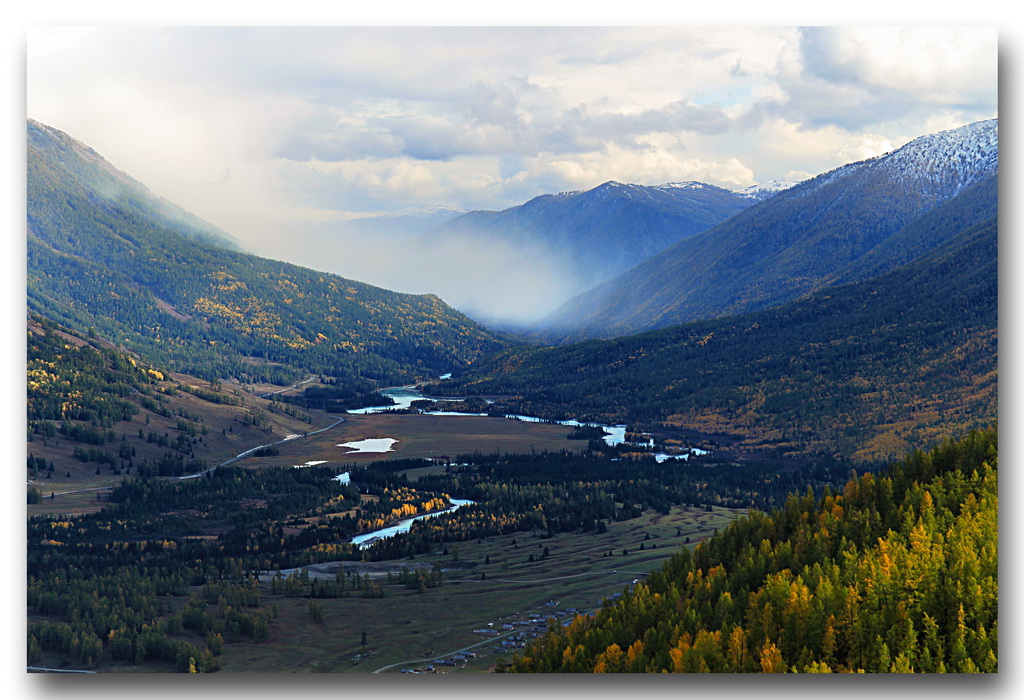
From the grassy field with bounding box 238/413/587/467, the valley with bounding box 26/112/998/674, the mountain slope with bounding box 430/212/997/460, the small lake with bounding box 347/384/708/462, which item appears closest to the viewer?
the valley with bounding box 26/112/998/674

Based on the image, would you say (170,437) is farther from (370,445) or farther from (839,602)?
(839,602)

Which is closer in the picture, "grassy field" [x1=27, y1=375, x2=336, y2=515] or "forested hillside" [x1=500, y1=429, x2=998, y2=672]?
"forested hillside" [x1=500, y1=429, x2=998, y2=672]

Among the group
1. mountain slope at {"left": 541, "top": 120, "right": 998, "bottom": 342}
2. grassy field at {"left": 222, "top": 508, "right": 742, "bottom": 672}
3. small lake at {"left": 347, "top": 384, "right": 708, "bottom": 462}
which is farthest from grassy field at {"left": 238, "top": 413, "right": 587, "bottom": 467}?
mountain slope at {"left": 541, "top": 120, "right": 998, "bottom": 342}

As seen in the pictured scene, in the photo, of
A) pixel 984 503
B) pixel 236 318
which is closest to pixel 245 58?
pixel 984 503

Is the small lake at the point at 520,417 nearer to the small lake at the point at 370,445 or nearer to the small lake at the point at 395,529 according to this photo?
the small lake at the point at 370,445

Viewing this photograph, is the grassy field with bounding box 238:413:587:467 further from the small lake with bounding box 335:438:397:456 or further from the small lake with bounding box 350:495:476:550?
the small lake with bounding box 350:495:476:550

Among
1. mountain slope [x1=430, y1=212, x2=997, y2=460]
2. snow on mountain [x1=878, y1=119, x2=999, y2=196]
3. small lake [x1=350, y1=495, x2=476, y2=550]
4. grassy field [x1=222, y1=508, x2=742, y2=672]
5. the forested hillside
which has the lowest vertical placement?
grassy field [x1=222, y1=508, x2=742, y2=672]
